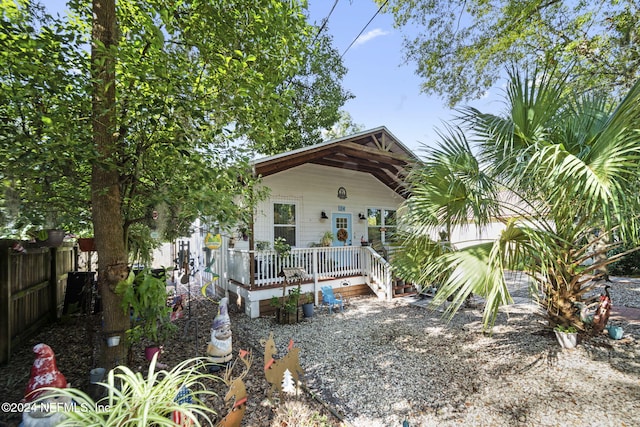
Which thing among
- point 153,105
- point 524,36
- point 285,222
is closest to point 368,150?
point 285,222

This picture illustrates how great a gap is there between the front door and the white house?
0.11 feet

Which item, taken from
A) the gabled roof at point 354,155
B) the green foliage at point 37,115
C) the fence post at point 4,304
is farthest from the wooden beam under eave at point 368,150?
the fence post at point 4,304

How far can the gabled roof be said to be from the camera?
279 inches

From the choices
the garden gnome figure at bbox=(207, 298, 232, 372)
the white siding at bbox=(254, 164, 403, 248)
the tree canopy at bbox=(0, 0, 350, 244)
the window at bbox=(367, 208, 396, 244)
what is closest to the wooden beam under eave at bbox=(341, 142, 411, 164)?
the white siding at bbox=(254, 164, 403, 248)

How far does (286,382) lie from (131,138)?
318 centimetres

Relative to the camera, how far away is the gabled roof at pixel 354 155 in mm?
7086

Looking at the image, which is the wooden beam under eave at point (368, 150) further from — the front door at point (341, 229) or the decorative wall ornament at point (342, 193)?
the front door at point (341, 229)

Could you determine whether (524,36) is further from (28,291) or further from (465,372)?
(28,291)

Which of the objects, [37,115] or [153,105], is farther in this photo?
[153,105]

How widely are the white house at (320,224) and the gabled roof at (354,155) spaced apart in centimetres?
2

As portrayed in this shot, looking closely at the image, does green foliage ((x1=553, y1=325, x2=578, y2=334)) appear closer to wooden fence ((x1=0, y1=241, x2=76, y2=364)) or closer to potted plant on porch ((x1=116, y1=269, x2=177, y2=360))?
potted plant on porch ((x1=116, y1=269, x2=177, y2=360))

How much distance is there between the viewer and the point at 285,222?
895cm

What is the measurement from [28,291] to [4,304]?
1.07 meters

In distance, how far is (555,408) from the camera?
292 cm
